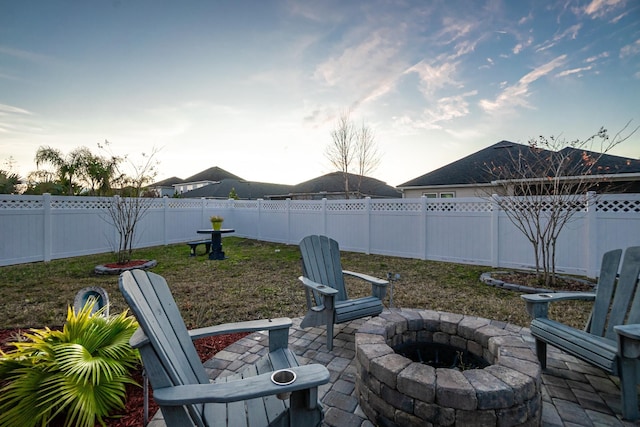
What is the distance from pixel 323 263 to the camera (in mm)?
3201

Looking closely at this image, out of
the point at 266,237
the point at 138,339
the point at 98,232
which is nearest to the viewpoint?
the point at 138,339

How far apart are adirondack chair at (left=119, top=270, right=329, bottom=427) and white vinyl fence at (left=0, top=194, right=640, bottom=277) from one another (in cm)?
663

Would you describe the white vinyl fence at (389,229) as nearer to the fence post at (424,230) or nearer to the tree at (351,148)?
the fence post at (424,230)

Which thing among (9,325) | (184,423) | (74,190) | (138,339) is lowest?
A: (9,325)

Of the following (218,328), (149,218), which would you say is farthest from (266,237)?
(218,328)

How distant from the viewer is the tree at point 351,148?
15406mm

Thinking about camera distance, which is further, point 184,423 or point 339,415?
point 339,415

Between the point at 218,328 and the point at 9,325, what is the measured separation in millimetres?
3691

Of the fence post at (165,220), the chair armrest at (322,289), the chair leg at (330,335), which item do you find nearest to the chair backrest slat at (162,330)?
the chair armrest at (322,289)

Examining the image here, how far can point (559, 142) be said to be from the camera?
5648mm

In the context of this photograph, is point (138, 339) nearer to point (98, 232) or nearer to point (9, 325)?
point (9, 325)

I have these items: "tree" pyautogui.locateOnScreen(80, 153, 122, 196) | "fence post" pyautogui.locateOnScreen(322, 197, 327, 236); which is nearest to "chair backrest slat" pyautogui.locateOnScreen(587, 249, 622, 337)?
"fence post" pyautogui.locateOnScreen(322, 197, 327, 236)

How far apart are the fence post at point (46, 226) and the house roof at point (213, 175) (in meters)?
25.4

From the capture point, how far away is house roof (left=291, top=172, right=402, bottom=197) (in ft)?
66.8
